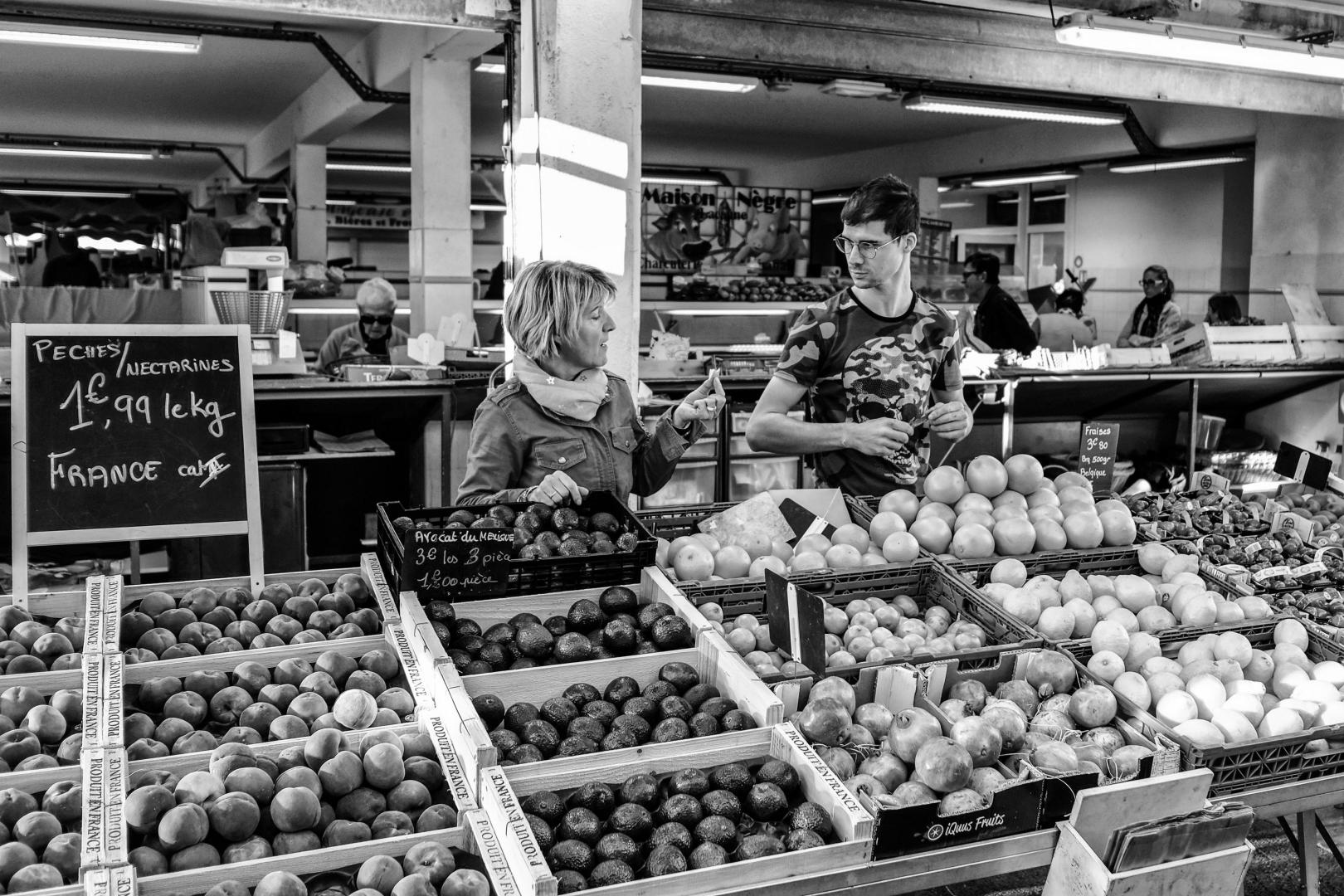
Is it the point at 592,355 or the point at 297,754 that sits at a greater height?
the point at 592,355

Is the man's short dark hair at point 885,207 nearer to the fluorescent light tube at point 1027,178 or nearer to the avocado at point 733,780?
the avocado at point 733,780

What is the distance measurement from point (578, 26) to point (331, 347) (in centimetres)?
358

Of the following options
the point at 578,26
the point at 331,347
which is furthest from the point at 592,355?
the point at 331,347

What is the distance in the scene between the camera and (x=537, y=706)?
2.13 m

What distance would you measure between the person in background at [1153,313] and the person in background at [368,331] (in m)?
5.78

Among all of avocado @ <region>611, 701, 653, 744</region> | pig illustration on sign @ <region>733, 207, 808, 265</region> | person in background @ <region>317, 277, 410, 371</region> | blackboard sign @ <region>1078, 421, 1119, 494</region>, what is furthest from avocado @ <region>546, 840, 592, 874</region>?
pig illustration on sign @ <region>733, 207, 808, 265</region>

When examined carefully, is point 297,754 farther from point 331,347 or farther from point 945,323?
point 331,347

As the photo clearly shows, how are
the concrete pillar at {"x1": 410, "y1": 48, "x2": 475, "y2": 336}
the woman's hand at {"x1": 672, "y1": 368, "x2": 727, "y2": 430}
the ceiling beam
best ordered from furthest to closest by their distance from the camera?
the concrete pillar at {"x1": 410, "y1": 48, "x2": 475, "y2": 336}
the ceiling beam
the woman's hand at {"x1": 672, "y1": 368, "x2": 727, "y2": 430}

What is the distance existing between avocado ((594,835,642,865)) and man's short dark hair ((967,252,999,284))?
743 centimetres

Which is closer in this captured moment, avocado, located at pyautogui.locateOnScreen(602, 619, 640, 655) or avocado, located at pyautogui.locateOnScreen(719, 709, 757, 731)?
avocado, located at pyautogui.locateOnScreen(719, 709, 757, 731)

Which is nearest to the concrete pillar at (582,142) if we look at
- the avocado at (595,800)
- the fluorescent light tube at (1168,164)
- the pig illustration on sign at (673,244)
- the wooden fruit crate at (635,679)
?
the wooden fruit crate at (635,679)

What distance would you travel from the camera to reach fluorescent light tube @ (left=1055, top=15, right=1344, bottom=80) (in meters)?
5.16

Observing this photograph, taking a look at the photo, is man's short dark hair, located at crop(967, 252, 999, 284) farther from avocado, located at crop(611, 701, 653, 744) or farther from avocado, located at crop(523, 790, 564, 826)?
avocado, located at crop(523, 790, 564, 826)

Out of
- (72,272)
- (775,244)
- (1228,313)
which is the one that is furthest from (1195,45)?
(72,272)
